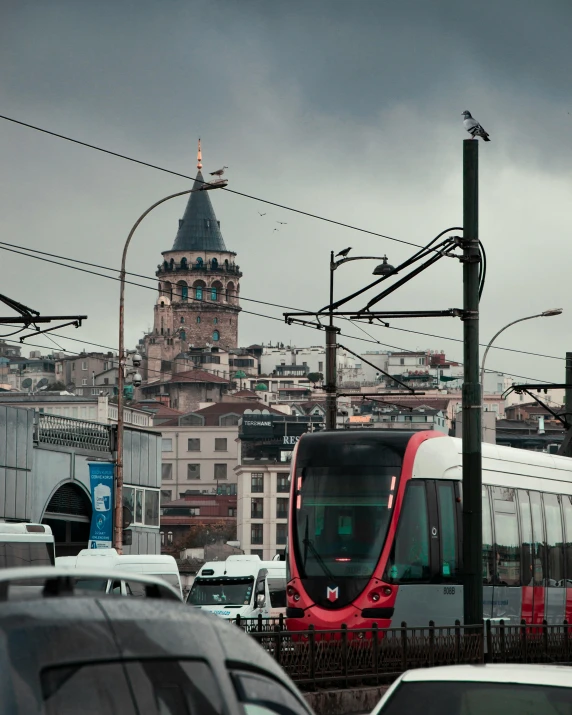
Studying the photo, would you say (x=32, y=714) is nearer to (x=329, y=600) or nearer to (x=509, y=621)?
(x=329, y=600)

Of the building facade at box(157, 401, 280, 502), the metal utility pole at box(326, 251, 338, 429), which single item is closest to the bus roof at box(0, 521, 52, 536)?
the metal utility pole at box(326, 251, 338, 429)

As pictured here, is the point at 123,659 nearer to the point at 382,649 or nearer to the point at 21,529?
the point at 382,649

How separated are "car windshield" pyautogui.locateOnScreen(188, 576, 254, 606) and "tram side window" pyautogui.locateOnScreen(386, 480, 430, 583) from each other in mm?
15007

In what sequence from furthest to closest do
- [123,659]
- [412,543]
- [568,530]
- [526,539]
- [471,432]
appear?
1. [568,530]
2. [526,539]
3. [412,543]
4. [471,432]
5. [123,659]

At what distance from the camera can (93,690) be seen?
308 centimetres

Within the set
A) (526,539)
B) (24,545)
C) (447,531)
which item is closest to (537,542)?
(526,539)

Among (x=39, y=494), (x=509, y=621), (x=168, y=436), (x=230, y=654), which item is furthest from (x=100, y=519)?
(x=168, y=436)

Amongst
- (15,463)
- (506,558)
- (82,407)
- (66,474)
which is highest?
(82,407)

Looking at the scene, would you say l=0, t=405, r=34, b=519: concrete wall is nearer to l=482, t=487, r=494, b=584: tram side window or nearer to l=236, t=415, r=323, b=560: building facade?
l=482, t=487, r=494, b=584: tram side window

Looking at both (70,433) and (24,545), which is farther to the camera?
(70,433)

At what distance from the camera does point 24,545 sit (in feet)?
81.3

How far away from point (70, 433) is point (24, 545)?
21516 millimetres

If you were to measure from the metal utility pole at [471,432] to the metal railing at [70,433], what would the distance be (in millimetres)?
25434

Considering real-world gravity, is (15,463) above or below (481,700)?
above
